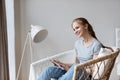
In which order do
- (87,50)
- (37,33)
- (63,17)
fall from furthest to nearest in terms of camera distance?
1. (63,17)
2. (37,33)
3. (87,50)

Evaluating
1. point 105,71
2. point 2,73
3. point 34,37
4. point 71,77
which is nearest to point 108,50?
point 105,71

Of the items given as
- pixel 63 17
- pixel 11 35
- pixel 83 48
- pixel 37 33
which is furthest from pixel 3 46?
pixel 83 48

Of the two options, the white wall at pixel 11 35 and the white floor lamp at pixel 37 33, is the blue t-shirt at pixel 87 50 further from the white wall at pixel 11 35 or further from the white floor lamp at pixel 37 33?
the white wall at pixel 11 35

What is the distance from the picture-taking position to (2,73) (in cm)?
347

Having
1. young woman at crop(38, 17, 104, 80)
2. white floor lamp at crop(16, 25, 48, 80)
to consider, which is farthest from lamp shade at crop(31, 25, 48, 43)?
young woman at crop(38, 17, 104, 80)

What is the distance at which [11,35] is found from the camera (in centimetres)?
374

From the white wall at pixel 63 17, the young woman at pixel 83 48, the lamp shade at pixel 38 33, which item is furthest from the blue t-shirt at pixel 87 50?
the white wall at pixel 63 17

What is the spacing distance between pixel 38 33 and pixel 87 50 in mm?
851

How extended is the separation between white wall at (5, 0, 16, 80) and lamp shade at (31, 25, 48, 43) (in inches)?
17.4

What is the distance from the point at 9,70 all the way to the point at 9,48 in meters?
0.32

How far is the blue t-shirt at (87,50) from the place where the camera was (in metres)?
2.78

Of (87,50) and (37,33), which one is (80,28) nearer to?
(87,50)

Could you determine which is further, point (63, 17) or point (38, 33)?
point (63, 17)

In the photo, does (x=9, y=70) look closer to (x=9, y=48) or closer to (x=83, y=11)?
(x=9, y=48)
